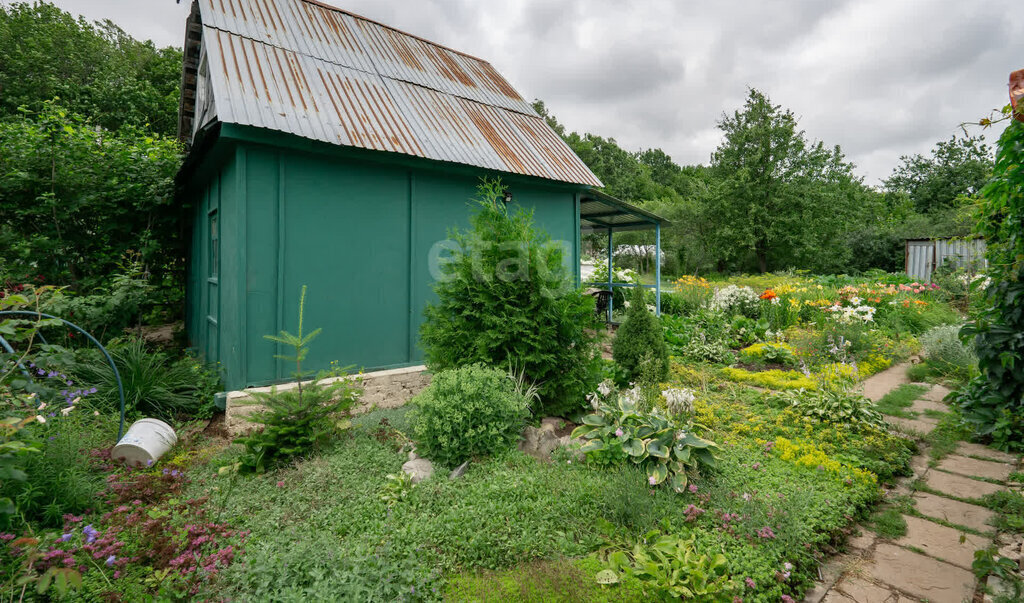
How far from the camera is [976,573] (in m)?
2.25

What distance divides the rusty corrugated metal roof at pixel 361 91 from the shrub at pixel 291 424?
236 cm

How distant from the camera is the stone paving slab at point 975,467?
334 centimetres

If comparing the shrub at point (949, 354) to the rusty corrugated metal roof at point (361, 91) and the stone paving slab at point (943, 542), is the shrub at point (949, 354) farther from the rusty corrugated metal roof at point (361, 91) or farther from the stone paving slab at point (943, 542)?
the rusty corrugated metal roof at point (361, 91)

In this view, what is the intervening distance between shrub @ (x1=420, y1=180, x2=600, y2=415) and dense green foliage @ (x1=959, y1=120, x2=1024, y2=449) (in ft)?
10.3

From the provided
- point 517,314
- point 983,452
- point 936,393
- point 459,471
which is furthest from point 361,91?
point 936,393

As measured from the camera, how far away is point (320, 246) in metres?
4.89

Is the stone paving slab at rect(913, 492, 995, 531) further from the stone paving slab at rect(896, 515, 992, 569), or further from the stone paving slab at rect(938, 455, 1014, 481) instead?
the stone paving slab at rect(938, 455, 1014, 481)

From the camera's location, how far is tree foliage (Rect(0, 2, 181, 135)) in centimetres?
1437

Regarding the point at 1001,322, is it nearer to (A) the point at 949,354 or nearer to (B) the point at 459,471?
(A) the point at 949,354

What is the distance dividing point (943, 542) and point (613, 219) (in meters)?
8.04

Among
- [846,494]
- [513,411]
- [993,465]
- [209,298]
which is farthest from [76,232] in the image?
[993,465]

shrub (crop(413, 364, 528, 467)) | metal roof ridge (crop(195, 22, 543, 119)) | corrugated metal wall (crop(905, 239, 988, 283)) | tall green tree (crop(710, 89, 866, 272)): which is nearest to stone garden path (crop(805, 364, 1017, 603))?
shrub (crop(413, 364, 528, 467))

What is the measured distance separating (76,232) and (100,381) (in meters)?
3.31

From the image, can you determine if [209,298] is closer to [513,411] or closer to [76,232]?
[76,232]
